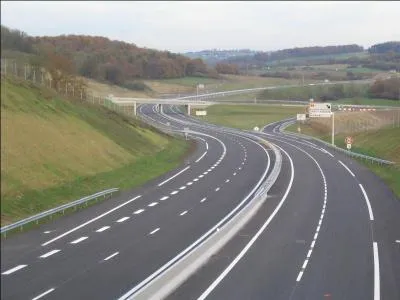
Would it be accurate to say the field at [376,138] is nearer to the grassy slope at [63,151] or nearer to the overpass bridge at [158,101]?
the grassy slope at [63,151]

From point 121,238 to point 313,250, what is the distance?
7.73 meters

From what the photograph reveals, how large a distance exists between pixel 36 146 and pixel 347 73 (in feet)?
300

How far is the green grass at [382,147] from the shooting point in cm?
5223

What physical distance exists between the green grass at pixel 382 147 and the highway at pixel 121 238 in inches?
400

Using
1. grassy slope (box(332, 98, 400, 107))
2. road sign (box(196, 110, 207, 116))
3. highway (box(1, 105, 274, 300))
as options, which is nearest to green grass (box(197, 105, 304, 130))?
road sign (box(196, 110, 207, 116))

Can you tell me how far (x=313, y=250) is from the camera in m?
25.6

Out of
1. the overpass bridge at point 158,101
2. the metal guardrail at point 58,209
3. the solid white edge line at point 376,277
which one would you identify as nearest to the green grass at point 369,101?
the metal guardrail at point 58,209

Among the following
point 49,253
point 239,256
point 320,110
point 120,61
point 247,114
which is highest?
point 120,61

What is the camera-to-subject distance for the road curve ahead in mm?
19422

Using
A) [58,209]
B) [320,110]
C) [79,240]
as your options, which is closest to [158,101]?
[320,110]

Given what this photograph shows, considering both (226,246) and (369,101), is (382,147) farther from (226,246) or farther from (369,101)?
(226,246)

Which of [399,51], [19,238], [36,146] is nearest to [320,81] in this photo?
[399,51]

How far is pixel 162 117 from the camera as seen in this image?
450 feet

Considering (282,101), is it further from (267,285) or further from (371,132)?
(267,285)
